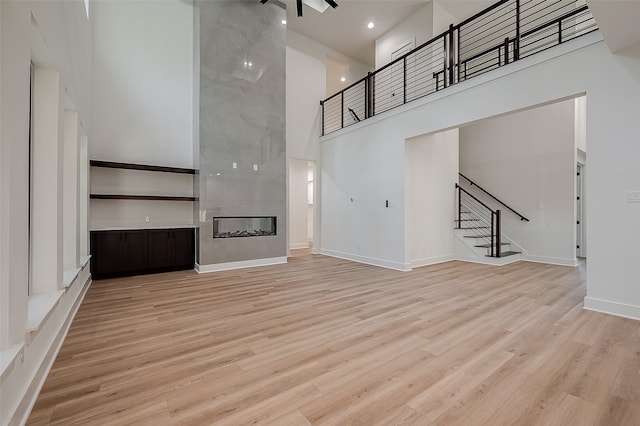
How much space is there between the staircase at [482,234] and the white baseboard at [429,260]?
1.46 feet

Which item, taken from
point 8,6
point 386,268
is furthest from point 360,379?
point 386,268

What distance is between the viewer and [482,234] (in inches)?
273

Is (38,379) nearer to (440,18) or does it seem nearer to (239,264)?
(239,264)

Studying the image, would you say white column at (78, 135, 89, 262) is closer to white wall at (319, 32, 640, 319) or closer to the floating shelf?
the floating shelf

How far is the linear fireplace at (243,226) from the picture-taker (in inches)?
225

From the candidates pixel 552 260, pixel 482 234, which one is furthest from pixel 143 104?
pixel 552 260

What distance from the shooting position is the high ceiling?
6496 mm

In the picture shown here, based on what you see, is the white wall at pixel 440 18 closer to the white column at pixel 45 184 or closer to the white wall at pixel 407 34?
the white wall at pixel 407 34

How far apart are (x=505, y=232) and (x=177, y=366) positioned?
7.50 m

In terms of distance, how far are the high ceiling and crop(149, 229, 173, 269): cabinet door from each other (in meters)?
5.86

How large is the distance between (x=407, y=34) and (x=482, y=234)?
5.29 metres

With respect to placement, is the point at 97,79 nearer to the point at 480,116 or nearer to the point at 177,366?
the point at 177,366

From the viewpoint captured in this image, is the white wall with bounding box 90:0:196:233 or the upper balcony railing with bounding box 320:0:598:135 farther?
the upper balcony railing with bounding box 320:0:598:135

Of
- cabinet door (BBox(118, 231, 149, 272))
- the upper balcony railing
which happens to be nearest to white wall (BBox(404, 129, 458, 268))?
the upper balcony railing
